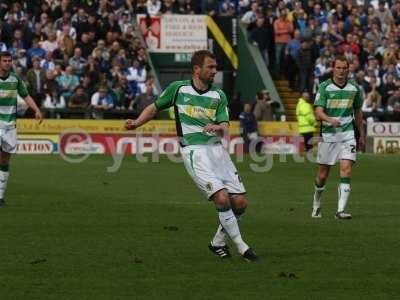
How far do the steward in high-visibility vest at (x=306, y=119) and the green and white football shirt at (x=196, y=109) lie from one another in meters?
24.0

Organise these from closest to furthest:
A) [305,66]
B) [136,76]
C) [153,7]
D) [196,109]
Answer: [196,109]
[136,76]
[153,7]
[305,66]

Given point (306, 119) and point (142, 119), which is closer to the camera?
point (142, 119)

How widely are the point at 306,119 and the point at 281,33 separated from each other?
5945mm

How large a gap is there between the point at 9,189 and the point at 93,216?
18.2 feet

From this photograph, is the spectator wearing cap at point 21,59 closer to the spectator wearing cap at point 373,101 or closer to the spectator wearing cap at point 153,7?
the spectator wearing cap at point 153,7

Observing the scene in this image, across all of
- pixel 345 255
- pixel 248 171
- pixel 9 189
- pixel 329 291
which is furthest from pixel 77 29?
pixel 329 291

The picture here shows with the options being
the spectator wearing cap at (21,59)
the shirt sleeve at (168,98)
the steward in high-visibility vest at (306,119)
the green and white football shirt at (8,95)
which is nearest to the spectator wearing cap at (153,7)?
the spectator wearing cap at (21,59)

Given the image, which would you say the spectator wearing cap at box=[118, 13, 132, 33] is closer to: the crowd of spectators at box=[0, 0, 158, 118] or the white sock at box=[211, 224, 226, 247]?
the crowd of spectators at box=[0, 0, 158, 118]

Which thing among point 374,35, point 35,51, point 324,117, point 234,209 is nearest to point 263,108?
point 374,35

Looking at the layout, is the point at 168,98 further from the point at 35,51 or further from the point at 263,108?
the point at 263,108

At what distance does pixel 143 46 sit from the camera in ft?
134

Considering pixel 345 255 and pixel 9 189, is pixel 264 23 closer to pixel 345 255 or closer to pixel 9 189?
pixel 9 189

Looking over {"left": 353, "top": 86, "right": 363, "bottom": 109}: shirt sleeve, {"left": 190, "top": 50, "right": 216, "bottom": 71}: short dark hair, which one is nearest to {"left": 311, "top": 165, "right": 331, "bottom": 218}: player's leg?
{"left": 353, "top": 86, "right": 363, "bottom": 109}: shirt sleeve

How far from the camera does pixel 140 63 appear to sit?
3909cm
